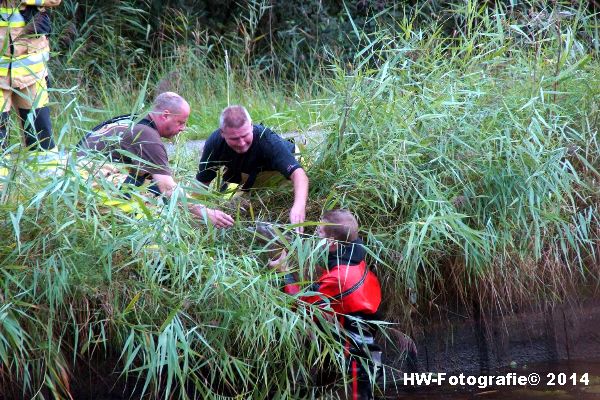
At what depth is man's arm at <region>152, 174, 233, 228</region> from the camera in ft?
16.2

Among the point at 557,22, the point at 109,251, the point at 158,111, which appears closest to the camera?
→ the point at 109,251

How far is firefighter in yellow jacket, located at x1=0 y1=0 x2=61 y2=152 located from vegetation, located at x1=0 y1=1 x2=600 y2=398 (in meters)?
0.18

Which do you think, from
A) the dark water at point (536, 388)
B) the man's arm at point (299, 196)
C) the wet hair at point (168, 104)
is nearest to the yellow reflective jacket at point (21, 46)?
the wet hair at point (168, 104)

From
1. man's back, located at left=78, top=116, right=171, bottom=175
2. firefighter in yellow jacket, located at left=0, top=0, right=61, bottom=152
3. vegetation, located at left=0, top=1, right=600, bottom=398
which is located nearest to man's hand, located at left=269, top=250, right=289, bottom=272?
vegetation, located at left=0, top=1, right=600, bottom=398

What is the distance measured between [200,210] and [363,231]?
0.90 meters

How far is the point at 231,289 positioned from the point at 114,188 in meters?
0.66

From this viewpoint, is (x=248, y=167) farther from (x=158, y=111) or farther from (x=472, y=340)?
(x=472, y=340)

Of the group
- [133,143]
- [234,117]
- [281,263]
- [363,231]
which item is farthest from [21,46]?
[363,231]

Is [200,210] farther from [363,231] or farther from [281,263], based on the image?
[363,231]

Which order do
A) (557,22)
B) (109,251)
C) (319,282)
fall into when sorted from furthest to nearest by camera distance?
1. (557,22)
2. (319,282)
3. (109,251)

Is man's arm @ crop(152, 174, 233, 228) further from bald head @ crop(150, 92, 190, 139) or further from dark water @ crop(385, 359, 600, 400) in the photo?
dark water @ crop(385, 359, 600, 400)

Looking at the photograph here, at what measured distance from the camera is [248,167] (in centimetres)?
561

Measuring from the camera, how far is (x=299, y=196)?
527cm

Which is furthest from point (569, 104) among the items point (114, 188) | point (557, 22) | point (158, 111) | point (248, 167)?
point (114, 188)
